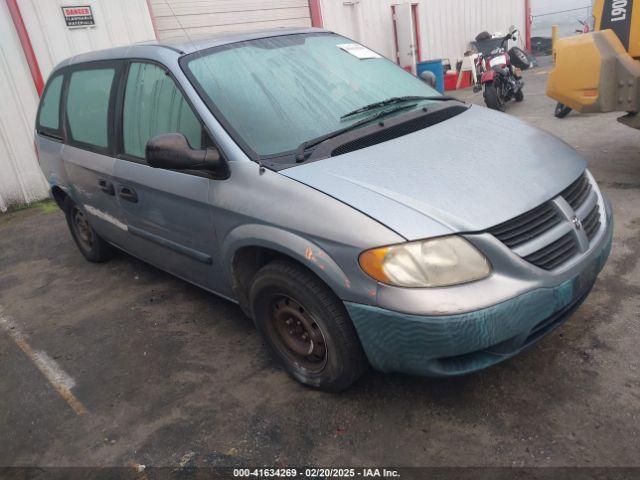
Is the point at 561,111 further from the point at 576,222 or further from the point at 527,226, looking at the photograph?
the point at 527,226

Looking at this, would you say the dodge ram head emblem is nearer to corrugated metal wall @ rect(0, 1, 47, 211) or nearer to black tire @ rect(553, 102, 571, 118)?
black tire @ rect(553, 102, 571, 118)

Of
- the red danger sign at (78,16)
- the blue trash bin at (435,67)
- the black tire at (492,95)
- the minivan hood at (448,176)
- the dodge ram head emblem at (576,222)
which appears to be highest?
the red danger sign at (78,16)

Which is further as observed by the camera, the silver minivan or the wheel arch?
the wheel arch

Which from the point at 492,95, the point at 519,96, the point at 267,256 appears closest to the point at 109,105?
the point at 267,256

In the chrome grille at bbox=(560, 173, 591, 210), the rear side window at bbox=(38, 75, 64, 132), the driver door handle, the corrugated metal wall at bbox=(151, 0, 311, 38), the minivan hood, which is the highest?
the corrugated metal wall at bbox=(151, 0, 311, 38)

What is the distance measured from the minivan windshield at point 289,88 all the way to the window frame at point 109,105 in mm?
826

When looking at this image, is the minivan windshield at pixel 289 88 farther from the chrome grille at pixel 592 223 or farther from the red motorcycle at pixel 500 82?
the red motorcycle at pixel 500 82

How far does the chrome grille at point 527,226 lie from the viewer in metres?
2.11

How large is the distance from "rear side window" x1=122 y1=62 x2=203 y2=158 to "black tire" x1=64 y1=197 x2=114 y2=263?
1562 mm

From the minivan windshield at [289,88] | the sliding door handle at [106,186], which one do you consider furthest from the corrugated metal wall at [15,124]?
the minivan windshield at [289,88]

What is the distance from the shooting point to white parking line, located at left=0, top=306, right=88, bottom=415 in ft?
9.61

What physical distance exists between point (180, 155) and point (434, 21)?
11.4 metres

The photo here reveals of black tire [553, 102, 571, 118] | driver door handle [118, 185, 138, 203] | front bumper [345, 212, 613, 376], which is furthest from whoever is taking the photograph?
black tire [553, 102, 571, 118]

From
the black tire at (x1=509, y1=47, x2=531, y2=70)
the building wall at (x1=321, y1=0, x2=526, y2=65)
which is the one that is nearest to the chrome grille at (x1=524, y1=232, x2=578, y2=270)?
the building wall at (x1=321, y1=0, x2=526, y2=65)
